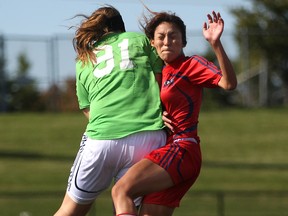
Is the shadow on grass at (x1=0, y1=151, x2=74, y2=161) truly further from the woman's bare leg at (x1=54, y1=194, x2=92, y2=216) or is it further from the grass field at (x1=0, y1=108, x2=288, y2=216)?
the woman's bare leg at (x1=54, y1=194, x2=92, y2=216)

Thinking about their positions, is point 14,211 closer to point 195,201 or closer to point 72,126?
point 195,201

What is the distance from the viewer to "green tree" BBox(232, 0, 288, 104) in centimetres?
3503

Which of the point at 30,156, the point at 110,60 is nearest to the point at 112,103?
the point at 110,60

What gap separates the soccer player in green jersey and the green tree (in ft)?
91.3

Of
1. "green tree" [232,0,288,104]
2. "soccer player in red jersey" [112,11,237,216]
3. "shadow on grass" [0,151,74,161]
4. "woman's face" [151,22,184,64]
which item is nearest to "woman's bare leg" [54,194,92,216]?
"soccer player in red jersey" [112,11,237,216]

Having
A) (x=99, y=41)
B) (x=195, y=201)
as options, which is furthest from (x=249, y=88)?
(x=99, y=41)

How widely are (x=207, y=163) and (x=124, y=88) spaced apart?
21.0 metres

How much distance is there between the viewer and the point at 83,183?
24.0ft

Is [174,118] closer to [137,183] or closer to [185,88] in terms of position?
[185,88]

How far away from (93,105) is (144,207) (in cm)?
78


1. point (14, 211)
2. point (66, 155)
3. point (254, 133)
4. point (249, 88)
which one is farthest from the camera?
point (249, 88)

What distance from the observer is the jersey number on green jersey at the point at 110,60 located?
284 inches

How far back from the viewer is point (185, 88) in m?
7.23

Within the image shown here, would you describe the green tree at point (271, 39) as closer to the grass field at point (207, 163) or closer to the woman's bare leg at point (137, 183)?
the grass field at point (207, 163)
